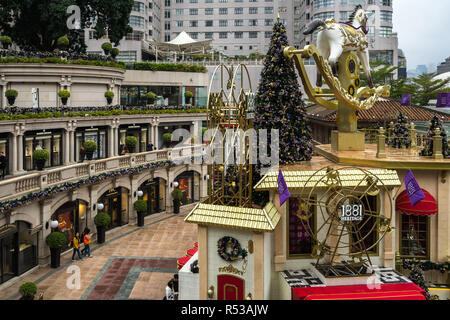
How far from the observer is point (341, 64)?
24922mm

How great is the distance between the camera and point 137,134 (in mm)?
47812

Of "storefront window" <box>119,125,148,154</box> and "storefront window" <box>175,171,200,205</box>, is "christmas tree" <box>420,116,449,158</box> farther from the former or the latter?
"storefront window" <box>119,125,148,154</box>

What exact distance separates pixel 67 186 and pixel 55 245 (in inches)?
167

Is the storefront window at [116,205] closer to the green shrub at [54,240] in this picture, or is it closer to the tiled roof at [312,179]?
the green shrub at [54,240]

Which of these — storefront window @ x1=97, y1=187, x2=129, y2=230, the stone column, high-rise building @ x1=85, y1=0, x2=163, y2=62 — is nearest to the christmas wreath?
the stone column

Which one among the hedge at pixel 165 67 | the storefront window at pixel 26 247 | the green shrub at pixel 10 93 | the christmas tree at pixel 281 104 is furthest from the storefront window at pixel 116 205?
the christmas tree at pixel 281 104

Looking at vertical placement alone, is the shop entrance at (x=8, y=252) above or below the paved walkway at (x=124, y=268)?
above

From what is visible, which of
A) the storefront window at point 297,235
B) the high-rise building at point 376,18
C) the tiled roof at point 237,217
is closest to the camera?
the tiled roof at point 237,217

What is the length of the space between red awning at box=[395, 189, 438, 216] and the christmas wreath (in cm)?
839

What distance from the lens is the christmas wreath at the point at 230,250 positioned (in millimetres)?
17016

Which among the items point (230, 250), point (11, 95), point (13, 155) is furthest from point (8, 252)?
point (230, 250)

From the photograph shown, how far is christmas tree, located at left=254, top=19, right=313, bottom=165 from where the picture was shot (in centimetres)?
2097

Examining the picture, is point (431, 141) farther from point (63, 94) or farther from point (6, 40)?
point (6, 40)

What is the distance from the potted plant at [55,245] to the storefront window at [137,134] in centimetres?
1718
